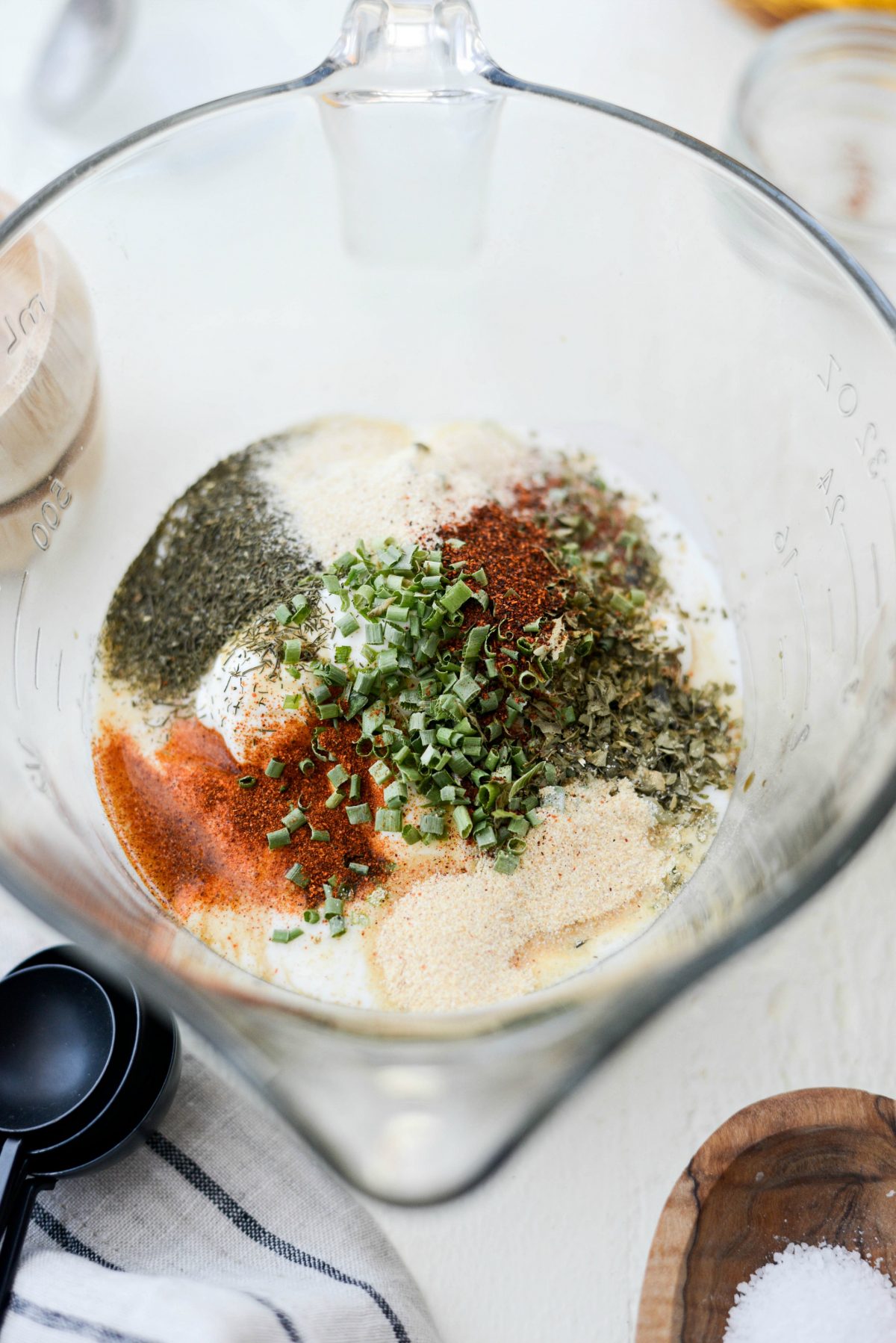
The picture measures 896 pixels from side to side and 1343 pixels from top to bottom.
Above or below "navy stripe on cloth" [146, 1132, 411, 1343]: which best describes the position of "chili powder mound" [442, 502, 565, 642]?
above

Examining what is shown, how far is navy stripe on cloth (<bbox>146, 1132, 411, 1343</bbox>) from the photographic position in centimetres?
118

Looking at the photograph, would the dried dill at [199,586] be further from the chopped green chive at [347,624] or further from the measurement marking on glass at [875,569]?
the measurement marking on glass at [875,569]

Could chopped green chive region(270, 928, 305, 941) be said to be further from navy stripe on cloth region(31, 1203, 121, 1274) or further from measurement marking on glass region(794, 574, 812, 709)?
measurement marking on glass region(794, 574, 812, 709)

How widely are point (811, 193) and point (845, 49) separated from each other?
0.26 meters

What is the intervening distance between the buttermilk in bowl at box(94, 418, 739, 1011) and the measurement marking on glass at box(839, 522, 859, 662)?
0.22m

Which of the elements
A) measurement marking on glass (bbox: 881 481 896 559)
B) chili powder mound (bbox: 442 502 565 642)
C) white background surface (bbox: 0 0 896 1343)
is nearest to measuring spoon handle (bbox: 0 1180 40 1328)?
white background surface (bbox: 0 0 896 1343)

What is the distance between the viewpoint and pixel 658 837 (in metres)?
1.13

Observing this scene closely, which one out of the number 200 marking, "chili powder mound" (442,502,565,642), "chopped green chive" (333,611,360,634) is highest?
"chili powder mound" (442,502,565,642)

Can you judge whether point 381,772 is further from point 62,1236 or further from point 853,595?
point 62,1236

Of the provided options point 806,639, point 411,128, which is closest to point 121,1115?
point 806,639

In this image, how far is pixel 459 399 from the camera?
1.50 metres

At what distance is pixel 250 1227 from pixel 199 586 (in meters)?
0.75

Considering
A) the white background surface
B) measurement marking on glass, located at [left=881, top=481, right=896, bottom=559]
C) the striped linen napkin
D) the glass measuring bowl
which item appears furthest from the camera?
the white background surface

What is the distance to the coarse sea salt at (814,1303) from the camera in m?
1.17
